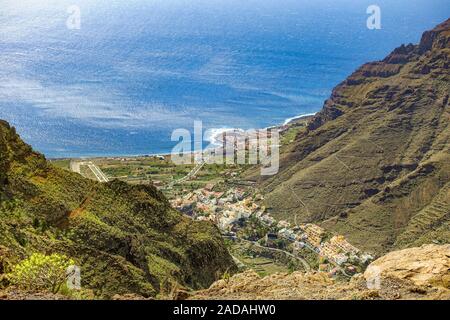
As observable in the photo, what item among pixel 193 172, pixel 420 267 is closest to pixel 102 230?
pixel 420 267

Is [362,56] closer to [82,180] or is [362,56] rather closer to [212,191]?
[212,191]

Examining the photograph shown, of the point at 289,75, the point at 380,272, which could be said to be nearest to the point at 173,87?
the point at 289,75

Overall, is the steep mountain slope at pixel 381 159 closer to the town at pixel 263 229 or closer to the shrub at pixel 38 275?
the town at pixel 263 229

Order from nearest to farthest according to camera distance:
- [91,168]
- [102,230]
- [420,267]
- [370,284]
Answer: [370,284] < [420,267] < [102,230] < [91,168]

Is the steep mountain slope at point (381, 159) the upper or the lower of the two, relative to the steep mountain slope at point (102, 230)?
upper

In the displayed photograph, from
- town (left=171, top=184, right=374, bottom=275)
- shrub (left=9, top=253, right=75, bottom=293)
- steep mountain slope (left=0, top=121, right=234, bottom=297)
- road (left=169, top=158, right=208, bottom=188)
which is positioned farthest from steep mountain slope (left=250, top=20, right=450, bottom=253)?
shrub (left=9, top=253, right=75, bottom=293)

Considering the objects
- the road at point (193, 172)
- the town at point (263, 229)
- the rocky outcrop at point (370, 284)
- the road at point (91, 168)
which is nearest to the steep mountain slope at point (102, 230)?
the rocky outcrop at point (370, 284)

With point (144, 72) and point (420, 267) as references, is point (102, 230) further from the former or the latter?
point (144, 72)

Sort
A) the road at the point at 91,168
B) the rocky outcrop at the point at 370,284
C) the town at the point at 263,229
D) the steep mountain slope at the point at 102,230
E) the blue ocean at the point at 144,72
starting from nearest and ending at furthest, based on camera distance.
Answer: the rocky outcrop at the point at 370,284
the steep mountain slope at the point at 102,230
the town at the point at 263,229
the road at the point at 91,168
the blue ocean at the point at 144,72
